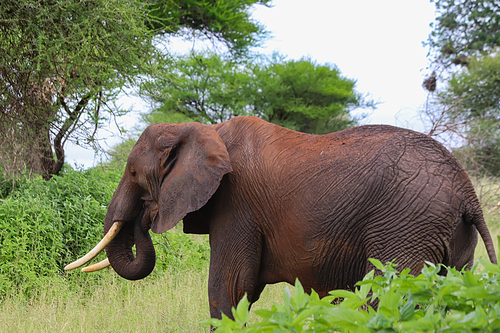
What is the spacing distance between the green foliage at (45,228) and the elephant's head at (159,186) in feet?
6.04

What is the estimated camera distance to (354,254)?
9.39 feet

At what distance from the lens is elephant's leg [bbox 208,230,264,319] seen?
324cm

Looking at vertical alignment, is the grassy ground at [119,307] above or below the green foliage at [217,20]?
below

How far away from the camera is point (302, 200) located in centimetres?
297

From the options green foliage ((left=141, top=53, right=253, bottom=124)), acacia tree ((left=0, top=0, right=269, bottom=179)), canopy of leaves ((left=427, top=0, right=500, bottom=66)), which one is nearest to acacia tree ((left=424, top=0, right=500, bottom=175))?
canopy of leaves ((left=427, top=0, right=500, bottom=66))

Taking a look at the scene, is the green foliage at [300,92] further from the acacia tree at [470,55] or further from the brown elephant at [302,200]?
the brown elephant at [302,200]

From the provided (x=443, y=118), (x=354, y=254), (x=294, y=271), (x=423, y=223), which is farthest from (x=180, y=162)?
(x=443, y=118)

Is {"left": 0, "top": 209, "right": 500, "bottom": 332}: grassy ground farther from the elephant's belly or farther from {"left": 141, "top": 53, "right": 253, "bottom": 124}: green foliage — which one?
{"left": 141, "top": 53, "right": 253, "bottom": 124}: green foliage

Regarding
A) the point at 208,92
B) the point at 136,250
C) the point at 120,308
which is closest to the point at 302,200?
the point at 136,250

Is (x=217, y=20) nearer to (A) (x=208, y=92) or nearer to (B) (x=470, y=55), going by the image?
(A) (x=208, y=92)

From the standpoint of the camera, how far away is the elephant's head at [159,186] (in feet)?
10.8

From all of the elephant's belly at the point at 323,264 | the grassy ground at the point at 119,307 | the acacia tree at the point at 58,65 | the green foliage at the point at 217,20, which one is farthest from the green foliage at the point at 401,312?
the green foliage at the point at 217,20

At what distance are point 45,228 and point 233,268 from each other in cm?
345

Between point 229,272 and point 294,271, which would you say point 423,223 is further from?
point 229,272
